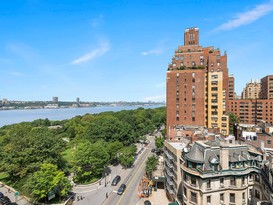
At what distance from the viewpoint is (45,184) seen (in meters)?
42.6

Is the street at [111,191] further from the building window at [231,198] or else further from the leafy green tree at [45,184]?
the building window at [231,198]

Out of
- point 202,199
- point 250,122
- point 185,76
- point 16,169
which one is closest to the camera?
point 202,199

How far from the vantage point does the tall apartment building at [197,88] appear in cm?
6938

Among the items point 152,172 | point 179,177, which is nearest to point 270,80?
point 152,172

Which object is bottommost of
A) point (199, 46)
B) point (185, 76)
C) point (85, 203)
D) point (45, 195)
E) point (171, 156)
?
point (85, 203)

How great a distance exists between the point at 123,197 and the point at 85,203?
9.06 metres

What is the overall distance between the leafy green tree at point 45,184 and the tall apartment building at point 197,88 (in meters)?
41.6

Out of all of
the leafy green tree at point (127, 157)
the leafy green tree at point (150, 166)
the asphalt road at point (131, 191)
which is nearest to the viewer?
the asphalt road at point (131, 191)

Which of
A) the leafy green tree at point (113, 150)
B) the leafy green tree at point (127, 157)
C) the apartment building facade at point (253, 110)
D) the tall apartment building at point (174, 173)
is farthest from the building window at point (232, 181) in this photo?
the apartment building facade at point (253, 110)

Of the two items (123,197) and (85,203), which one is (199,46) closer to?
(123,197)

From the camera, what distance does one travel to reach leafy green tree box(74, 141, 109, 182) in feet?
182

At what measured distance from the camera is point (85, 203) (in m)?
44.7

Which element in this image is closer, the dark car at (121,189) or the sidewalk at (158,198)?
the sidewalk at (158,198)

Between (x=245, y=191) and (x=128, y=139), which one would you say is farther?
(x=128, y=139)
